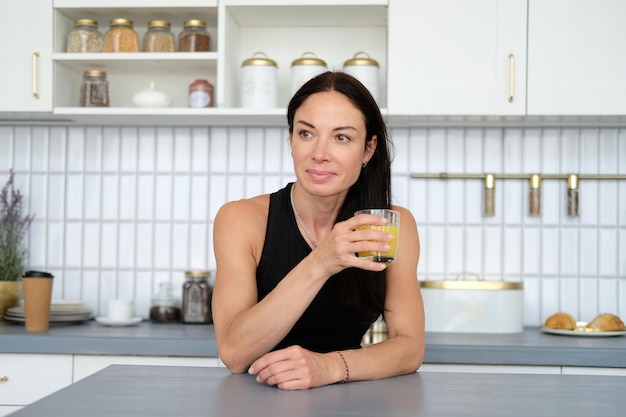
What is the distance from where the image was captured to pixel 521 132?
3240mm

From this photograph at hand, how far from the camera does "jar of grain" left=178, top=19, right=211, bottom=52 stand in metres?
3.05

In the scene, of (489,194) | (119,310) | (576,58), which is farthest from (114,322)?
(576,58)

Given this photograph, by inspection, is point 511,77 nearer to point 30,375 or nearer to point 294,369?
point 294,369

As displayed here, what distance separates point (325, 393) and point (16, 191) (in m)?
2.27

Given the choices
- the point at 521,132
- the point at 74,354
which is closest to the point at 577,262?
the point at 521,132

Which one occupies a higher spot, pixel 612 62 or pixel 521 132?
pixel 612 62

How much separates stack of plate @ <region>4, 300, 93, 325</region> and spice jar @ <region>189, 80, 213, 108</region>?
0.85 m

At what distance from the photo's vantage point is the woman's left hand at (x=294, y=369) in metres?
1.49

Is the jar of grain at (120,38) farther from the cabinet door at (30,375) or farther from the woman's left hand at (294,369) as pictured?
the woman's left hand at (294,369)

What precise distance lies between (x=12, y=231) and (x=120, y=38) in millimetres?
863

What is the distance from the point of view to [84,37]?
3037 millimetres

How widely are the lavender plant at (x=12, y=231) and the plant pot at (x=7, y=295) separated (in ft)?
0.24

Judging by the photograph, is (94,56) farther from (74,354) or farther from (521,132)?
(521,132)

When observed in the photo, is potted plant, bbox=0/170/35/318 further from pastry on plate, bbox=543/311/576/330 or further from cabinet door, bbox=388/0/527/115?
pastry on plate, bbox=543/311/576/330
